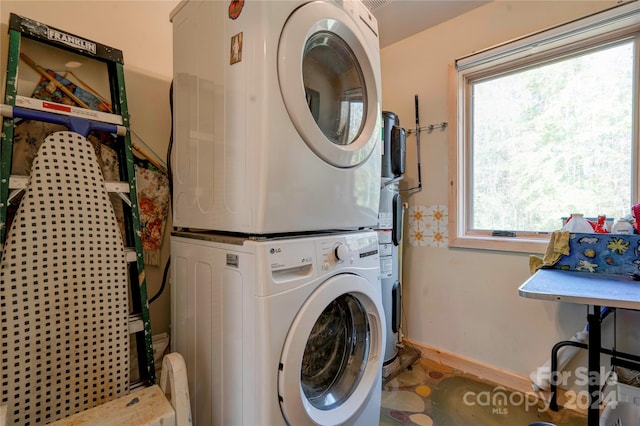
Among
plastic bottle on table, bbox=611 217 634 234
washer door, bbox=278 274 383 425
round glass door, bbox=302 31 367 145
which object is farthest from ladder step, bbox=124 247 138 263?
plastic bottle on table, bbox=611 217 634 234

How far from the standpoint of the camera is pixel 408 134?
2.24 metres

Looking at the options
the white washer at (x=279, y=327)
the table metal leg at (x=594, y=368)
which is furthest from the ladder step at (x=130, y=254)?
the table metal leg at (x=594, y=368)

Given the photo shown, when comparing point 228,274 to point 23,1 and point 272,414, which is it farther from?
point 23,1

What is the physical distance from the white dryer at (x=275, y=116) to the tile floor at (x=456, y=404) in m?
1.04

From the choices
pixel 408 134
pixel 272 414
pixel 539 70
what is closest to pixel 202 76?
pixel 272 414

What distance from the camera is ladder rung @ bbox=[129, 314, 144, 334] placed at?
114cm

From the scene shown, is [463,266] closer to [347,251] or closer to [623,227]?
[623,227]

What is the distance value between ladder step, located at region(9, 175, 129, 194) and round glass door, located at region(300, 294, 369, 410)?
89 centimetres

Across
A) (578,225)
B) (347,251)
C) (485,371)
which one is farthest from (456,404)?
(347,251)

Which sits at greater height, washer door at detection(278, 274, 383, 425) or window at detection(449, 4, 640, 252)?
window at detection(449, 4, 640, 252)

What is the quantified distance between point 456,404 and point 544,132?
1.62m

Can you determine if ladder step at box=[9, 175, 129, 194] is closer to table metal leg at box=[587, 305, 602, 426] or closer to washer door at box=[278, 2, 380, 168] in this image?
washer door at box=[278, 2, 380, 168]

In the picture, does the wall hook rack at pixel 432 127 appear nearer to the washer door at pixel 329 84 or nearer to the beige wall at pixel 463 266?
the beige wall at pixel 463 266

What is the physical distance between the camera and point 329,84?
1.17m
